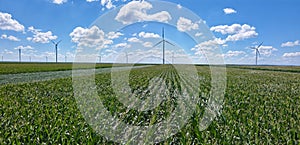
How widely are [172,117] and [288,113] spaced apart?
3.33 metres

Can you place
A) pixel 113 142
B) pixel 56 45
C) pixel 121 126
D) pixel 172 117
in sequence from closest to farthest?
pixel 113 142 → pixel 121 126 → pixel 172 117 → pixel 56 45

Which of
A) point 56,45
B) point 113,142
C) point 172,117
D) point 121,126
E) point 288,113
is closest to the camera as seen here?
point 113,142

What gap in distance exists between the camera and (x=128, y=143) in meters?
5.00

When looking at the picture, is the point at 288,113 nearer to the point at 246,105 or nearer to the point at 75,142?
the point at 246,105

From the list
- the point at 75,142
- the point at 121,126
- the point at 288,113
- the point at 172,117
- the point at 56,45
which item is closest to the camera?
the point at 75,142

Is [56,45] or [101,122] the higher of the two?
[56,45]

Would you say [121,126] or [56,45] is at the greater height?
[56,45]

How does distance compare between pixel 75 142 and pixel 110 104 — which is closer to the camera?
pixel 75 142

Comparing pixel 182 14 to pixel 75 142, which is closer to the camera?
pixel 75 142

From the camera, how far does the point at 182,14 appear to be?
904cm

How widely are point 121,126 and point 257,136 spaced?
282 centimetres

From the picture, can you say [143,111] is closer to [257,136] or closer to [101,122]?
[101,122]

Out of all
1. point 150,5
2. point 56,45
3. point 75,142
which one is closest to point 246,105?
point 150,5

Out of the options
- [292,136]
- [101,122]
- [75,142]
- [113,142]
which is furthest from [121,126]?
[292,136]
